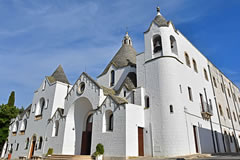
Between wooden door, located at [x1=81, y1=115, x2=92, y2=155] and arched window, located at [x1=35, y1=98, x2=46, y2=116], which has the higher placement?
arched window, located at [x1=35, y1=98, x2=46, y2=116]

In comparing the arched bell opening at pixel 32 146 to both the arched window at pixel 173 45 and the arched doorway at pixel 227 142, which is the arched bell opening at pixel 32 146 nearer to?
the arched window at pixel 173 45

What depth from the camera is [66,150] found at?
1992 cm

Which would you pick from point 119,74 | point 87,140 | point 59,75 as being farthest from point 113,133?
point 59,75

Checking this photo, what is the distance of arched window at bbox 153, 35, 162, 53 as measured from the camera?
65.3 ft

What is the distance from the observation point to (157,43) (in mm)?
20234

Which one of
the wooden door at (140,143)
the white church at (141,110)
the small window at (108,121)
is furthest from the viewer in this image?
the small window at (108,121)

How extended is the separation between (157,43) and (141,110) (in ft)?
25.7

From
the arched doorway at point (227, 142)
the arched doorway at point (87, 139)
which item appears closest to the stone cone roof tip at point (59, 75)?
the arched doorway at point (87, 139)

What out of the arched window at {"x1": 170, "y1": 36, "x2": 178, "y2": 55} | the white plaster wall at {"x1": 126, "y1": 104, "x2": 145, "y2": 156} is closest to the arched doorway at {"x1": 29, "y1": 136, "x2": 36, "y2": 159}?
the white plaster wall at {"x1": 126, "y1": 104, "x2": 145, "y2": 156}

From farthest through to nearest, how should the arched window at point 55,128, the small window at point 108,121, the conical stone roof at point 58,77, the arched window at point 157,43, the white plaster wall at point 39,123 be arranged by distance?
the conical stone roof at point 58,77, the white plaster wall at point 39,123, the arched window at point 55,128, the arched window at point 157,43, the small window at point 108,121

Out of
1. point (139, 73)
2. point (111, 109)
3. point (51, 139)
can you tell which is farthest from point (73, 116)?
point (139, 73)

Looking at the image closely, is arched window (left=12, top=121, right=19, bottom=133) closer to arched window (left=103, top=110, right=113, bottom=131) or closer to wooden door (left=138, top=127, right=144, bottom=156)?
arched window (left=103, top=110, right=113, bottom=131)

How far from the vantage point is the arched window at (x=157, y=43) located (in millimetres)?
19913

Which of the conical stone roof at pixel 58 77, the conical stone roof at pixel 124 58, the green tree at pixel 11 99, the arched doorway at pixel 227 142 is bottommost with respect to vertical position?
the arched doorway at pixel 227 142
